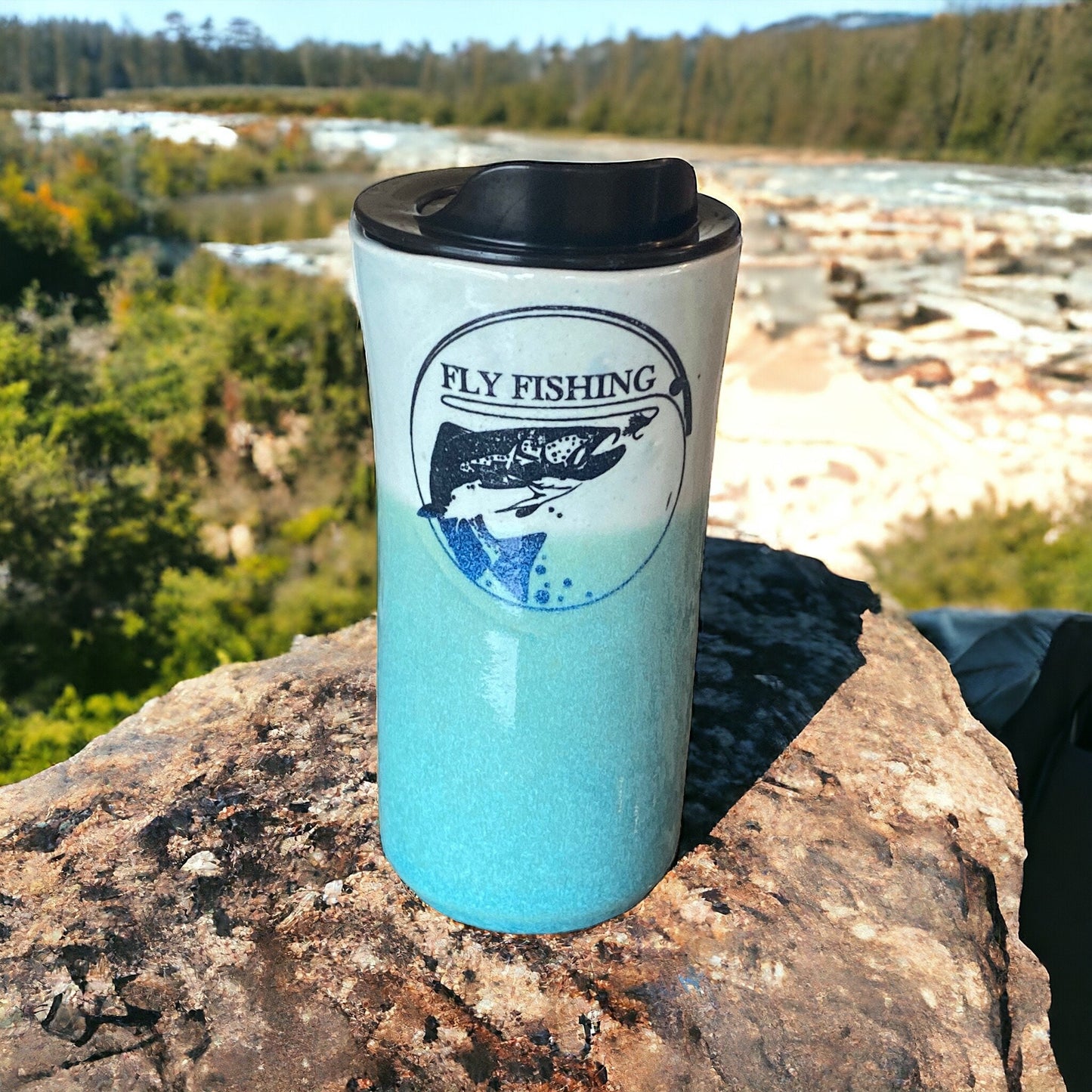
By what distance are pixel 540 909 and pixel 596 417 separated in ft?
1.56

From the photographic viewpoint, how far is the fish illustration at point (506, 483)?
81cm

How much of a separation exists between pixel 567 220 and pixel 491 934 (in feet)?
2.14

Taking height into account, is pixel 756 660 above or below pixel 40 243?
above

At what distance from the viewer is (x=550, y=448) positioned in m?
0.80

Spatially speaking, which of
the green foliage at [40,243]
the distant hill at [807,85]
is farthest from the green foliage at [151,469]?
the distant hill at [807,85]

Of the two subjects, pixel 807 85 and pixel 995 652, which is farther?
pixel 807 85

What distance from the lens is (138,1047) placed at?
0.88 m

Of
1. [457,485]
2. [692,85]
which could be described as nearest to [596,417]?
[457,485]

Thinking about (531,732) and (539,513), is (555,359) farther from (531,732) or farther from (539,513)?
(531,732)

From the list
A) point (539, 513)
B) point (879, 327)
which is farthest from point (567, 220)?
point (879, 327)

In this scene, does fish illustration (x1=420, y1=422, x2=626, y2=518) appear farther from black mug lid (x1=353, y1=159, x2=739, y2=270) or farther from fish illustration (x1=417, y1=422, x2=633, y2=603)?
black mug lid (x1=353, y1=159, x2=739, y2=270)

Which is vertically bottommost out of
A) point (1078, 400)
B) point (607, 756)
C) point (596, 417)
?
point (1078, 400)

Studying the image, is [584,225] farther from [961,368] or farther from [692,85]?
[692,85]

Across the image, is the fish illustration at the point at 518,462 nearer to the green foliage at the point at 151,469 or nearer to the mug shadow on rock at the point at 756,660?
the mug shadow on rock at the point at 756,660
